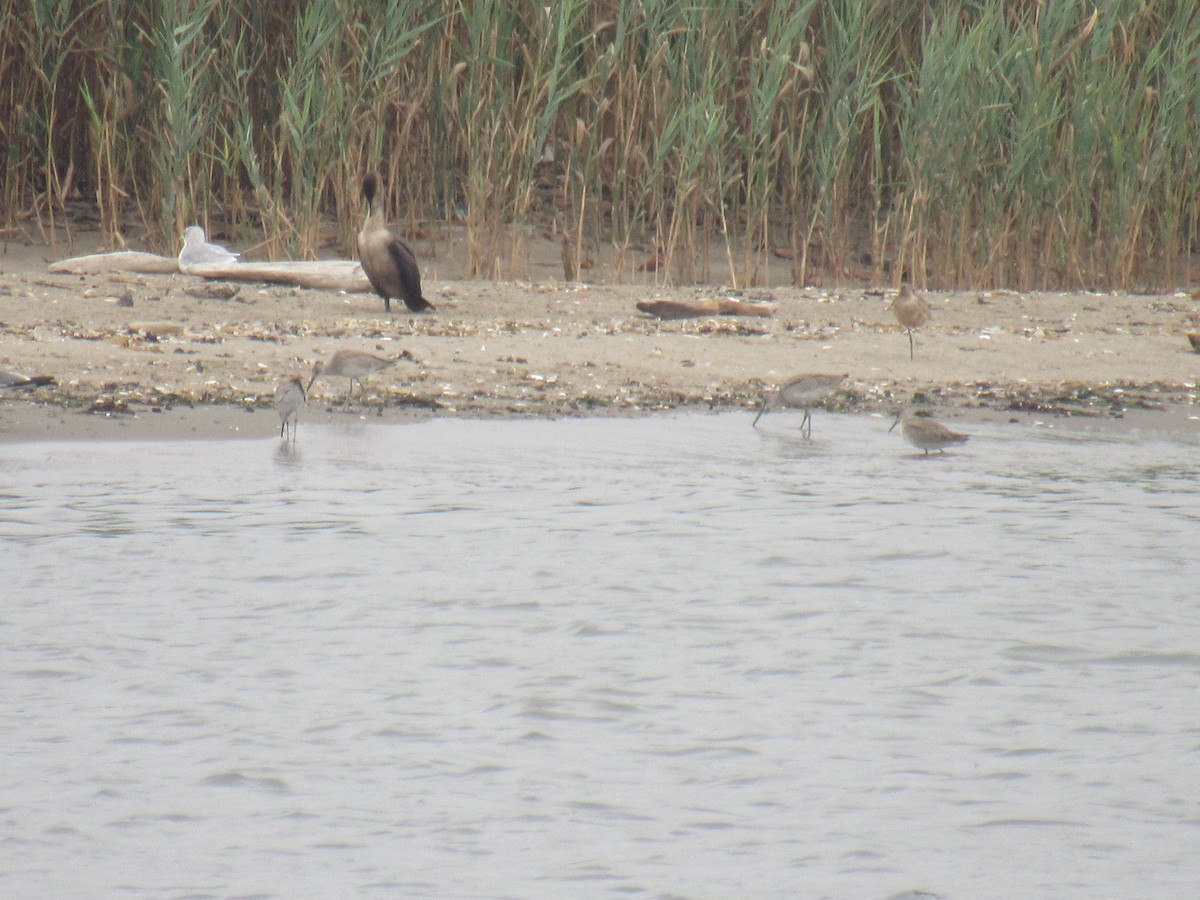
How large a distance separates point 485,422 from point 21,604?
3.48m

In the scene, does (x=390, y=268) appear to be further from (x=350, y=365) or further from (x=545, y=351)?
(x=350, y=365)

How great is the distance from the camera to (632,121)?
11883 mm

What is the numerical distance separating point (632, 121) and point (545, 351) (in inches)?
119

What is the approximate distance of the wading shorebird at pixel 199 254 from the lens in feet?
35.3

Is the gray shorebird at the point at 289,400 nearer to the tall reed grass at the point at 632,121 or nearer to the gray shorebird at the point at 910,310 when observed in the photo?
the gray shorebird at the point at 910,310

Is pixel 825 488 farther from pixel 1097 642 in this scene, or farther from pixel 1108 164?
pixel 1108 164

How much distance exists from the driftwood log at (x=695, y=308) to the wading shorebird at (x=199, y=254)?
256cm

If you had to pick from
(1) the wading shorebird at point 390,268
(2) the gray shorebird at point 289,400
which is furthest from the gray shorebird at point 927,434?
(1) the wading shorebird at point 390,268

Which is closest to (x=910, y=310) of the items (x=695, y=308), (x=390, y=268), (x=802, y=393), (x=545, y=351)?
(x=695, y=308)

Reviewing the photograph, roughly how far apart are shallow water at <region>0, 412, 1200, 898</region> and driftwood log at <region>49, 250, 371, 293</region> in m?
3.64

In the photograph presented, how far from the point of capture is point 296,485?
21.6 feet

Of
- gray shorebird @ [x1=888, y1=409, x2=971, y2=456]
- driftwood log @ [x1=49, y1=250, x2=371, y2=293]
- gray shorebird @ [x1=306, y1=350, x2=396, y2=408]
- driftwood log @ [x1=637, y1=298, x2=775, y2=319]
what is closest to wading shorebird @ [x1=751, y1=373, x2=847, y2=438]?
gray shorebird @ [x1=888, y1=409, x2=971, y2=456]

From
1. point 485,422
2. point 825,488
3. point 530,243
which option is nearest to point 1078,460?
point 825,488

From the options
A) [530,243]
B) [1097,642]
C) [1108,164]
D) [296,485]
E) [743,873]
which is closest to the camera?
[743,873]
